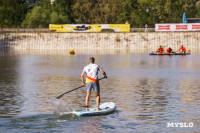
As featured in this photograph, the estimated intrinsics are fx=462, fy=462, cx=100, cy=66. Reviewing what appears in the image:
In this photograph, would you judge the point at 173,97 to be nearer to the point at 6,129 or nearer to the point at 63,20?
the point at 6,129

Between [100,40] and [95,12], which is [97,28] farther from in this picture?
[95,12]

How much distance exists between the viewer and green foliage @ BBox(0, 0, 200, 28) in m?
99.3

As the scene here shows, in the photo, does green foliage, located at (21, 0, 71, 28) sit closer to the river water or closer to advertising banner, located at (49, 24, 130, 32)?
advertising banner, located at (49, 24, 130, 32)

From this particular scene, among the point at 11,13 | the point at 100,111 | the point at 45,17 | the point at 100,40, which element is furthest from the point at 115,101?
the point at 11,13

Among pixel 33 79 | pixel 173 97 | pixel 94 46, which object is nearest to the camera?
pixel 173 97

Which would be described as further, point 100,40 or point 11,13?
point 11,13

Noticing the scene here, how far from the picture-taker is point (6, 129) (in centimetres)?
1433

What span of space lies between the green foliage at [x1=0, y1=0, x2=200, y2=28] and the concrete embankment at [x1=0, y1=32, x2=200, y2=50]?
11.9 m

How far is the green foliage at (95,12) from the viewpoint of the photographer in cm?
9931

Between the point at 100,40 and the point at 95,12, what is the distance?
34.9 meters

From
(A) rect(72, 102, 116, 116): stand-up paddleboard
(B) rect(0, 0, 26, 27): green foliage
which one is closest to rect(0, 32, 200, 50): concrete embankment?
(B) rect(0, 0, 26, 27): green foliage

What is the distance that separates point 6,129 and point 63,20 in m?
89.8

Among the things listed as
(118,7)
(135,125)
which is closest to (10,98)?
(135,125)

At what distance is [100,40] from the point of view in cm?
7875
